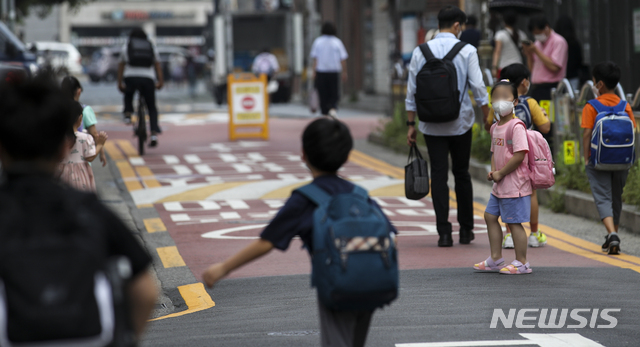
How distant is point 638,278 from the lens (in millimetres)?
6422

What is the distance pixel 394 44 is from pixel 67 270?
20275mm

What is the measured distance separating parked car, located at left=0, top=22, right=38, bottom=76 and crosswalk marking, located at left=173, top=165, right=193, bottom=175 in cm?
461

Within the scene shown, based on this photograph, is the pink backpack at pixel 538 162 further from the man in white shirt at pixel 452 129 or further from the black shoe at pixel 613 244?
the black shoe at pixel 613 244

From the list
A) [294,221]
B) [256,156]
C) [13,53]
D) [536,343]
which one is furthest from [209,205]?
[13,53]

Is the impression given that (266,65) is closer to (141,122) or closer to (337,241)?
(141,122)

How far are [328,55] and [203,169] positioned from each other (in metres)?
5.01

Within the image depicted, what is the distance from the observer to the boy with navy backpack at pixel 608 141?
7273 mm

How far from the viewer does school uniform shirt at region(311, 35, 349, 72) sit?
17.3m

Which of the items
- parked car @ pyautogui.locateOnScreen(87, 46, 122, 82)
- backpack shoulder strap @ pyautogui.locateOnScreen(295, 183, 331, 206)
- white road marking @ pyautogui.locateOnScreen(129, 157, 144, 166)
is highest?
parked car @ pyautogui.locateOnScreen(87, 46, 122, 82)

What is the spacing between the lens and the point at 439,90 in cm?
729

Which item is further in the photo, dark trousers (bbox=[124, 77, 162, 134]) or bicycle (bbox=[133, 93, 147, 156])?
bicycle (bbox=[133, 93, 147, 156])

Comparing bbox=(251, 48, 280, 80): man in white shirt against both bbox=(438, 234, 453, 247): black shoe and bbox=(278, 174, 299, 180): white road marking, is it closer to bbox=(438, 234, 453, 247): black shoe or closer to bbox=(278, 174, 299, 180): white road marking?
bbox=(278, 174, 299, 180): white road marking

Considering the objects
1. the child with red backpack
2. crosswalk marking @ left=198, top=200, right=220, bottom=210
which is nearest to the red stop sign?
crosswalk marking @ left=198, top=200, right=220, bottom=210

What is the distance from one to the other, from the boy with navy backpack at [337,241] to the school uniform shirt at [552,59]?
8717 millimetres
